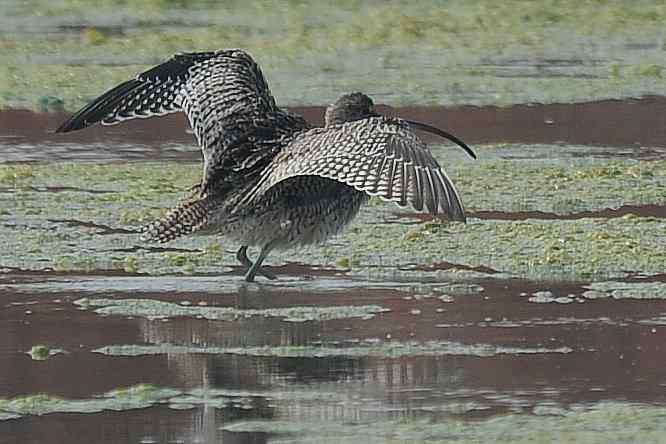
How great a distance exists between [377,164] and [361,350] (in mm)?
872

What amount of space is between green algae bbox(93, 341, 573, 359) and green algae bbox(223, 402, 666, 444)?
87 cm

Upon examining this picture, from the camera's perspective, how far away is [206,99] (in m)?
9.24

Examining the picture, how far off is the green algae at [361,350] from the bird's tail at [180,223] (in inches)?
42.0

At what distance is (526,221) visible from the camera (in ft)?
32.5

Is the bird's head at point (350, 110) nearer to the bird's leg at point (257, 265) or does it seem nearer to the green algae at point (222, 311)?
the bird's leg at point (257, 265)

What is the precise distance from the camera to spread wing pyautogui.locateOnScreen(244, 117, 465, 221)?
25.8ft

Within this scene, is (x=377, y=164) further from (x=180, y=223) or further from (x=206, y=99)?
(x=206, y=99)

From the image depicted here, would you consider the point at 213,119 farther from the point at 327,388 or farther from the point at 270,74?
the point at 270,74

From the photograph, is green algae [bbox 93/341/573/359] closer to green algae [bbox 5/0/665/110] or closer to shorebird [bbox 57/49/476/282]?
shorebird [bbox 57/49/476/282]

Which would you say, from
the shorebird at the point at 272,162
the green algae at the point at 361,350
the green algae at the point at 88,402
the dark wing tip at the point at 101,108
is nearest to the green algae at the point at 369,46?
the dark wing tip at the point at 101,108

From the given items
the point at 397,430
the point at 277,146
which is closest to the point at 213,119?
the point at 277,146

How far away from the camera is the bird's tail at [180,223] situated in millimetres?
8641

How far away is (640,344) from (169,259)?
2.48 metres

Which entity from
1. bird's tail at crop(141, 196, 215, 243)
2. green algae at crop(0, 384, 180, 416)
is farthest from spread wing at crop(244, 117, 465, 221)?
green algae at crop(0, 384, 180, 416)
